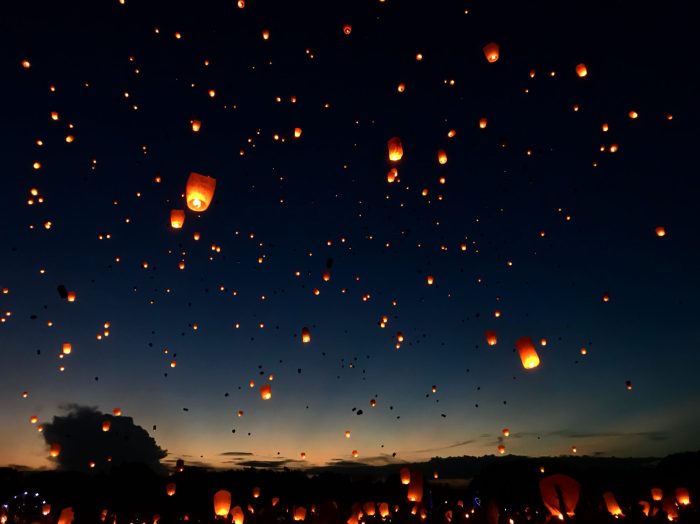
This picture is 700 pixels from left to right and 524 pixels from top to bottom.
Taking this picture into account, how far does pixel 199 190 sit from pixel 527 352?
3.84 m

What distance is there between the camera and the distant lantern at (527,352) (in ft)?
19.2

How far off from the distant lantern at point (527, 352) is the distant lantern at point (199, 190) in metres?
3.68

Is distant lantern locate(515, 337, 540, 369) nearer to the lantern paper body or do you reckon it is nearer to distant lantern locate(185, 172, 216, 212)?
the lantern paper body

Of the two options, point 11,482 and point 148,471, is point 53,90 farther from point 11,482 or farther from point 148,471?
point 148,471

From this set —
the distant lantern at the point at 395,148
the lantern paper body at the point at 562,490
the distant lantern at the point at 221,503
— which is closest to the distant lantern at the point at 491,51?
the distant lantern at the point at 395,148

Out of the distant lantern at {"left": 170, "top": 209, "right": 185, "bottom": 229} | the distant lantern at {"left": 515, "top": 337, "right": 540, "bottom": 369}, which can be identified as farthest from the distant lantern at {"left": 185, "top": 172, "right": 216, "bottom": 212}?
the distant lantern at {"left": 515, "top": 337, "right": 540, "bottom": 369}

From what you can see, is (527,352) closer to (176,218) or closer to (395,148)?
(395,148)

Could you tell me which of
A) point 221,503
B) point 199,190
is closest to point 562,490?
point 199,190

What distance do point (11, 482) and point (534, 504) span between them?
117 ft

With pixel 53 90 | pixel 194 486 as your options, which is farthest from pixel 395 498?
pixel 53 90

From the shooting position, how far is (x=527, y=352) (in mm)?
5867

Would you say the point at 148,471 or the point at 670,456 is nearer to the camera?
the point at 670,456

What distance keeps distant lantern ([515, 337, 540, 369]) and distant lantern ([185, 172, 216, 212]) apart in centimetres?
368

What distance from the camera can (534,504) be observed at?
120ft
